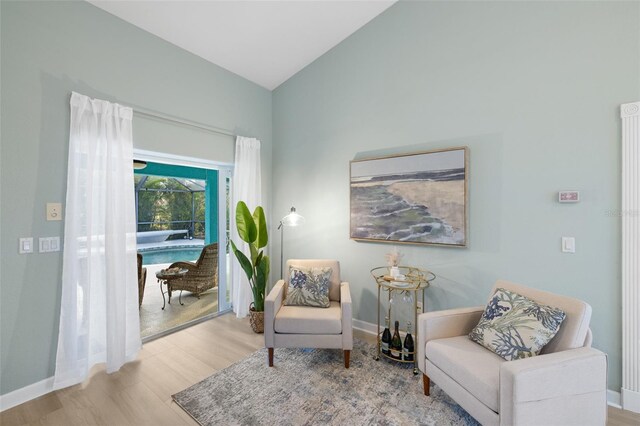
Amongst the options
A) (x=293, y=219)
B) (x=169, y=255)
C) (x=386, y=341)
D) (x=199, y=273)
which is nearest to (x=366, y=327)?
(x=386, y=341)

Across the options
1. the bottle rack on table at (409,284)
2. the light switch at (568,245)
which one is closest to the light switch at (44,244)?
the bottle rack on table at (409,284)

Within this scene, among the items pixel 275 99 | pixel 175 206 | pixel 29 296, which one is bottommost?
pixel 29 296

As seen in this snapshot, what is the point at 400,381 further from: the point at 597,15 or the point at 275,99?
the point at 275,99

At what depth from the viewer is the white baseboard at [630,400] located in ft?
6.12

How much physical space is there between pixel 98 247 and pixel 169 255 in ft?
3.83

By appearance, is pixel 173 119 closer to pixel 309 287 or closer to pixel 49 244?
pixel 49 244

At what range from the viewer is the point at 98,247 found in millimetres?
2350

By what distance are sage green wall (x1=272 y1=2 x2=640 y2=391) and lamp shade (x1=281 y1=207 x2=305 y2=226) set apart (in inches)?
13.6

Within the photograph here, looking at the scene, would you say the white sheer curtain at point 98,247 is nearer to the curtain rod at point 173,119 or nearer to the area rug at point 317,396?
the curtain rod at point 173,119

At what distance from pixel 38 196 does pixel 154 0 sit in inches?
76.1

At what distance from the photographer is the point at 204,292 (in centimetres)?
384

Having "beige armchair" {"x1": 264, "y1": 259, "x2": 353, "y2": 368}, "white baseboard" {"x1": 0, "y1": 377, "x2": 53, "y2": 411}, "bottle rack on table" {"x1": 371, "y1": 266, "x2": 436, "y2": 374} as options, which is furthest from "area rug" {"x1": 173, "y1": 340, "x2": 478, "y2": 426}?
"white baseboard" {"x1": 0, "y1": 377, "x2": 53, "y2": 411}

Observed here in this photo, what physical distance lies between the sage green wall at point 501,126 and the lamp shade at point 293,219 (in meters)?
0.35

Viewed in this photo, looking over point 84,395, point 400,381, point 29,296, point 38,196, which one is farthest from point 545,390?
point 38,196
